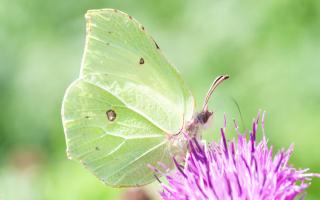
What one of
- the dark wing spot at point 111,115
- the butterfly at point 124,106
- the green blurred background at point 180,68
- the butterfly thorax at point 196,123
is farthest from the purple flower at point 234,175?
the green blurred background at point 180,68

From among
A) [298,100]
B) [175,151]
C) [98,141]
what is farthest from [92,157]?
[298,100]

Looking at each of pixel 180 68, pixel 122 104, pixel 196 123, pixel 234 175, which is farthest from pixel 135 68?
pixel 180 68

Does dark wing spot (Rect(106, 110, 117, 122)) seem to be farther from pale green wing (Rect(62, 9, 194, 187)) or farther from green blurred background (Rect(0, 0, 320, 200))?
green blurred background (Rect(0, 0, 320, 200))

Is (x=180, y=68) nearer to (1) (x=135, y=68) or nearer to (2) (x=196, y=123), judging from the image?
(1) (x=135, y=68)

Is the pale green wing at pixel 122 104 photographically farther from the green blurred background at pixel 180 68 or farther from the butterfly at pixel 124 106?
the green blurred background at pixel 180 68

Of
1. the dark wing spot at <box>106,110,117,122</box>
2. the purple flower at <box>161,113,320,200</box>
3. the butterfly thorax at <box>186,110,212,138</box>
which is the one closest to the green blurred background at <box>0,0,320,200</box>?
the dark wing spot at <box>106,110,117,122</box>

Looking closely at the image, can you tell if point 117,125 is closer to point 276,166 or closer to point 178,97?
point 178,97

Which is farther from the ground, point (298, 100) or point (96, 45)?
point (96, 45)
